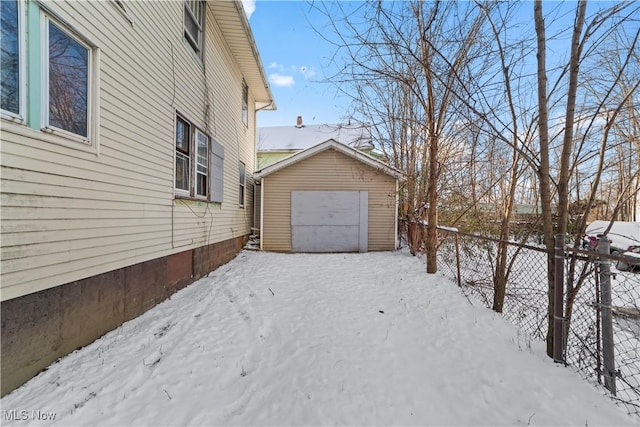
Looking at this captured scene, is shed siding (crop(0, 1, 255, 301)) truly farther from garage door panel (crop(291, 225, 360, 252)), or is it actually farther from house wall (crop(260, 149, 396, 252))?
garage door panel (crop(291, 225, 360, 252))

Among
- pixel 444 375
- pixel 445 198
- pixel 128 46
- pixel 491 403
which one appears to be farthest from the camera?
pixel 445 198

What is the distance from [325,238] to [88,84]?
23.0 feet

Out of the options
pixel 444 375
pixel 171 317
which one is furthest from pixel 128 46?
pixel 444 375

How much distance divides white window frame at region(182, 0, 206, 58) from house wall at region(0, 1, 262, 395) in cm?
21

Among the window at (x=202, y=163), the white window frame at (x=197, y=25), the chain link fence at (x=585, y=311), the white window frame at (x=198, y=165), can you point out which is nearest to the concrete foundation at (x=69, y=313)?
the white window frame at (x=198, y=165)

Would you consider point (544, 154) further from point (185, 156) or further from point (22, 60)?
point (185, 156)

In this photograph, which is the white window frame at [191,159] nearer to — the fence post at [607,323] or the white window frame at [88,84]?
the white window frame at [88,84]

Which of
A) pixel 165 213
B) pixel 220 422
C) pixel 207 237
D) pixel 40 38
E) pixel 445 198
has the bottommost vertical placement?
pixel 220 422

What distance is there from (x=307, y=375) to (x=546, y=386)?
79.7 inches

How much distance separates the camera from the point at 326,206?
8992 millimetres

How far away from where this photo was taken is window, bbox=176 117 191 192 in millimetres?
4953

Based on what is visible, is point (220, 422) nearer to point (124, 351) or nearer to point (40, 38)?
point (124, 351)

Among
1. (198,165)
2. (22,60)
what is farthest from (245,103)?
(22,60)

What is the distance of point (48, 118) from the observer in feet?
7.93
